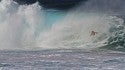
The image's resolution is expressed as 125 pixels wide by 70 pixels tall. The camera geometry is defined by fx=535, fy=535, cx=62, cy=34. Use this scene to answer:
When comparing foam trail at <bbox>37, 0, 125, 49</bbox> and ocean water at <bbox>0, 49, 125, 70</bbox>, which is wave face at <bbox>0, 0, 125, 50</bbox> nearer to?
foam trail at <bbox>37, 0, 125, 49</bbox>

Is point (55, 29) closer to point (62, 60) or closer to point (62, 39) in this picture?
point (62, 39)

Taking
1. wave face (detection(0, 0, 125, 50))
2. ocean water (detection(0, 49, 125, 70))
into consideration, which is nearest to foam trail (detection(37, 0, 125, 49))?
wave face (detection(0, 0, 125, 50))

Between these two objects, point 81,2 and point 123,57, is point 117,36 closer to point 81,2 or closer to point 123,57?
point 123,57

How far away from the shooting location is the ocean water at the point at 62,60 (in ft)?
97.5

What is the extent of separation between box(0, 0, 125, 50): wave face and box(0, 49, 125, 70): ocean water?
425 cm

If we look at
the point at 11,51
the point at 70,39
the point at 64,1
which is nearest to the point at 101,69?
the point at 11,51

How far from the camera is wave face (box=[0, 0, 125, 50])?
42.2 m

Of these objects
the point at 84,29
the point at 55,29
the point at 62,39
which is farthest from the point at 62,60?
the point at 55,29

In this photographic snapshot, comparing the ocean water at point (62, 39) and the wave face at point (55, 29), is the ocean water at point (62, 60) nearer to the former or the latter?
the ocean water at point (62, 39)

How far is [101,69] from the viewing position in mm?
28781

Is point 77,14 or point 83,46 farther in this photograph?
point 77,14

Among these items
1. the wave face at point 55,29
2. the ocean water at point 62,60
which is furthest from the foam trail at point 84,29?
the ocean water at point 62,60

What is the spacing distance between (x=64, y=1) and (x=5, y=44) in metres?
31.0

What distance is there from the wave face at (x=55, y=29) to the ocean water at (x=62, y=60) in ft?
13.9
